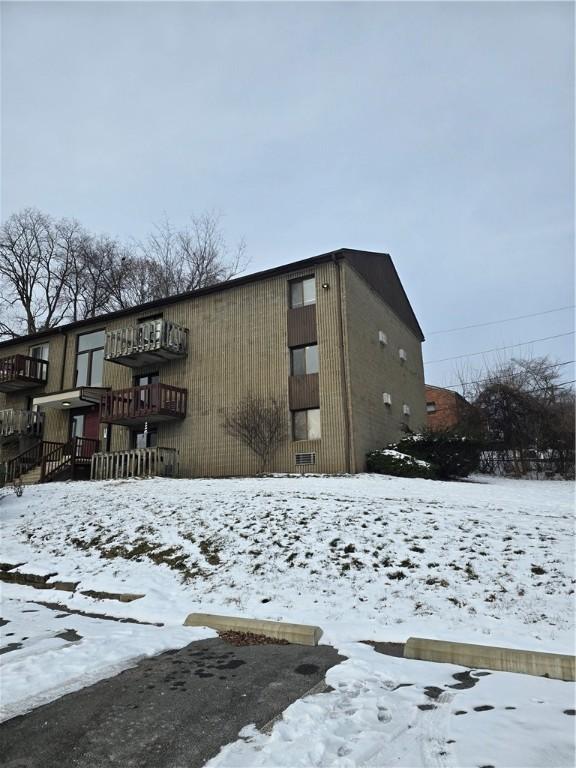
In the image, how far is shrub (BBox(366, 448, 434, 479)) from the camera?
15227mm

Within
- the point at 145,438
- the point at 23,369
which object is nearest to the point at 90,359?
the point at 23,369

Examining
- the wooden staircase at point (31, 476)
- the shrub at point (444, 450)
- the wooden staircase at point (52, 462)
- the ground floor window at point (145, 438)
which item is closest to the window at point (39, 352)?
the wooden staircase at point (52, 462)

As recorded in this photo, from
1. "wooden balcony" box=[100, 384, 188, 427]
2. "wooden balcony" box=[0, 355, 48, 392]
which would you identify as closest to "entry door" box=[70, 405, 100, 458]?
"wooden balcony" box=[100, 384, 188, 427]

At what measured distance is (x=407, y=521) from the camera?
350 inches

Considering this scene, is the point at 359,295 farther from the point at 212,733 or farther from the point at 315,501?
the point at 212,733

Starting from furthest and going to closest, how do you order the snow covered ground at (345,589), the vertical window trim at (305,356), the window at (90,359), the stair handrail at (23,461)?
the window at (90,359) < the stair handrail at (23,461) < the vertical window trim at (305,356) < the snow covered ground at (345,589)

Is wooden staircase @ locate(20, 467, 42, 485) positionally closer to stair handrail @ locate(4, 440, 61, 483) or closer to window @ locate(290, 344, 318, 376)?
stair handrail @ locate(4, 440, 61, 483)

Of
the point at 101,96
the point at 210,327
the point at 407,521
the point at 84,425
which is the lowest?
the point at 407,521

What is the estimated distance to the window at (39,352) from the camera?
23656 mm

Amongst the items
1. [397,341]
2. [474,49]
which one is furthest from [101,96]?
[397,341]

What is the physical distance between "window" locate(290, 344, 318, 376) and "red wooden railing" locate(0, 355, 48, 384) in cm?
1264

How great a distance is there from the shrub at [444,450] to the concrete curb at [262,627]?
11.4 metres

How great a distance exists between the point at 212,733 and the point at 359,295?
53.4ft

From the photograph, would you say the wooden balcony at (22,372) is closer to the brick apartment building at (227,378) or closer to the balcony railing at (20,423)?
the brick apartment building at (227,378)
